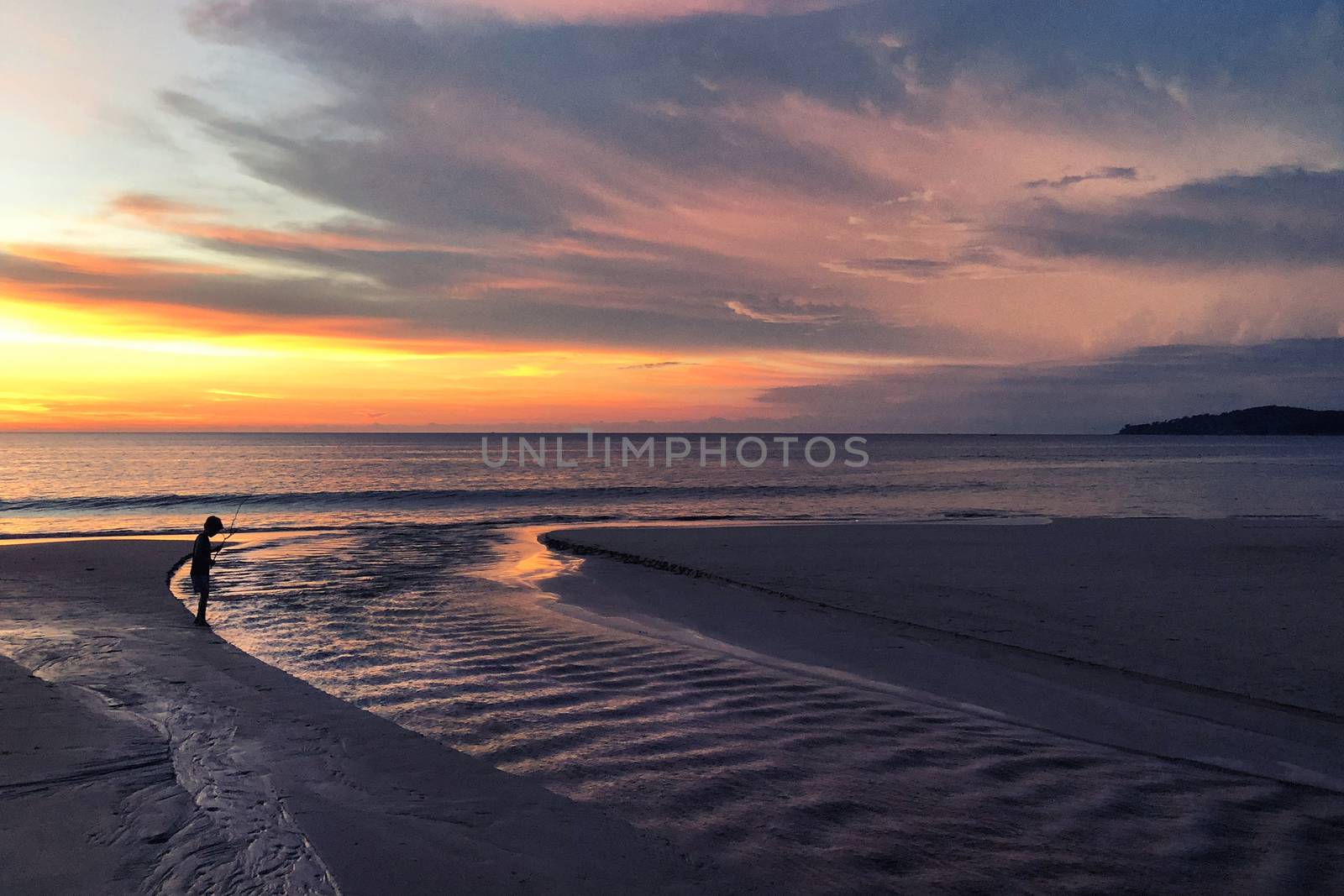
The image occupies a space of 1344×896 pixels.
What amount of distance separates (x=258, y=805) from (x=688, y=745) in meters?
3.64

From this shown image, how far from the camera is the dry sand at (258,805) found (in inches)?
185

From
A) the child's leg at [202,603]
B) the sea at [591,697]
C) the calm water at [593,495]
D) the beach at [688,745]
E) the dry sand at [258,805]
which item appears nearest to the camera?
the dry sand at [258,805]

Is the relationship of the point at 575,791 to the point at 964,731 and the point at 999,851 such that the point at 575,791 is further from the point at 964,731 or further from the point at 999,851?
the point at 964,731

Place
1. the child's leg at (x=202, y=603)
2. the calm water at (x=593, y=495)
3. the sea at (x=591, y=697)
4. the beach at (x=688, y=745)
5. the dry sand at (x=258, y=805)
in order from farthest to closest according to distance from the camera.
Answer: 1. the calm water at (x=593, y=495)
2. the child's leg at (x=202, y=603)
3. the sea at (x=591, y=697)
4. the beach at (x=688, y=745)
5. the dry sand at (x=258, y=805)

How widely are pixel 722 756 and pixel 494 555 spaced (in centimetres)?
1642

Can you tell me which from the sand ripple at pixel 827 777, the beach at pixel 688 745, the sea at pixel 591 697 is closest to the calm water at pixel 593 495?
the sea at pixel 591 697

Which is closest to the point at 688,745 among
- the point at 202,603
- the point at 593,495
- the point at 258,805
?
the point at 258,805

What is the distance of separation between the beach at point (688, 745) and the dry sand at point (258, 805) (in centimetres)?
3

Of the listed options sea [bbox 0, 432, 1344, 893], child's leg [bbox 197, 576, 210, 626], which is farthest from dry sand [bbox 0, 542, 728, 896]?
child's leg [bbox 197, 576, 210, 626]

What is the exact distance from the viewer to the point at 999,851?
525 centimetres

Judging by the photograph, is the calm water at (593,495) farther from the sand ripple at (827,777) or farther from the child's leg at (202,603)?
the sand ripple at (827,777)

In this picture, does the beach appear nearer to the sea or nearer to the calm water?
the sea

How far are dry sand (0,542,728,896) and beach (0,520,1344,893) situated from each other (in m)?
0.03

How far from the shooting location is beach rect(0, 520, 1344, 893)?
196 inches
